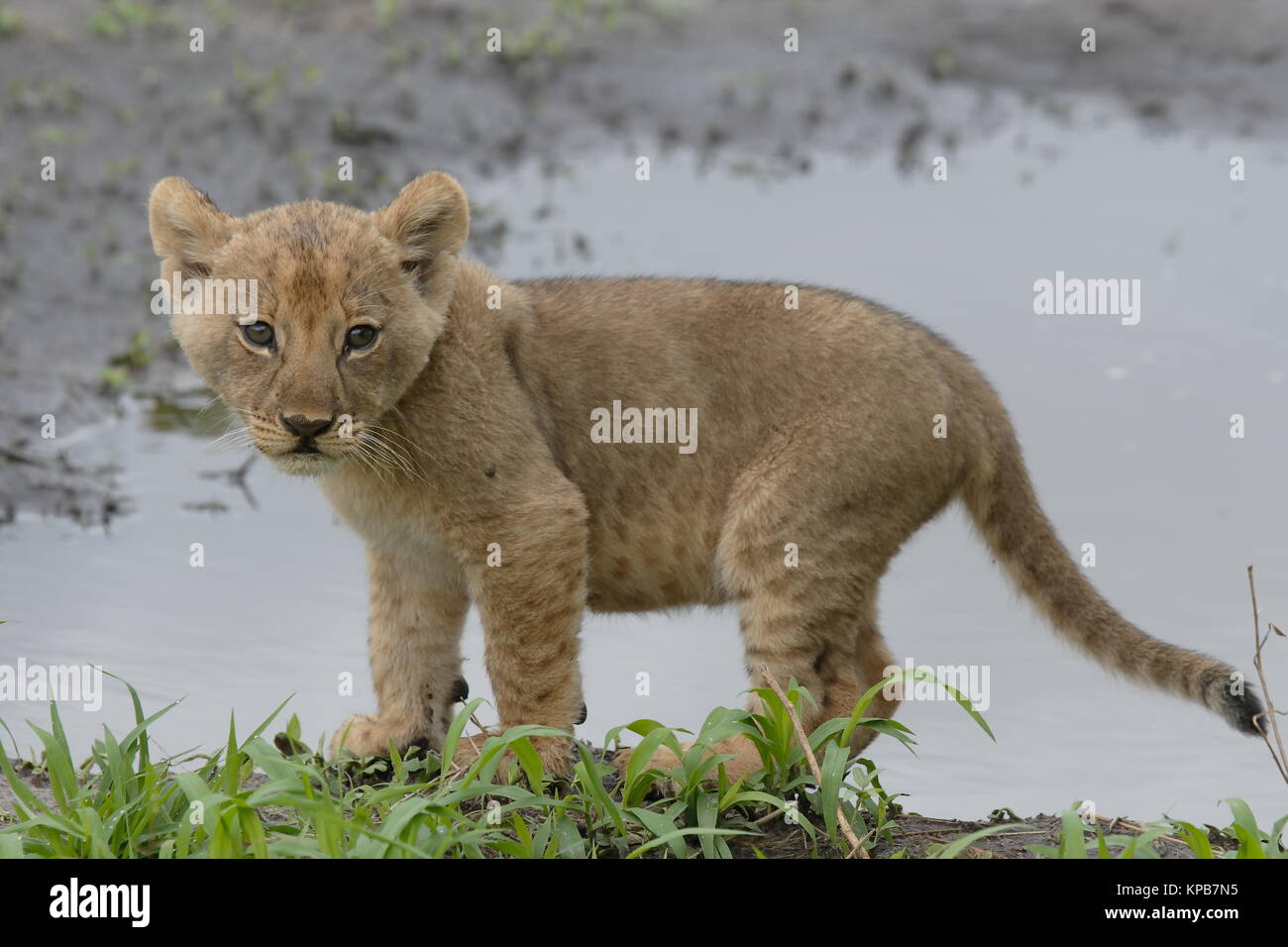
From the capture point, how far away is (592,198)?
42.3 ft

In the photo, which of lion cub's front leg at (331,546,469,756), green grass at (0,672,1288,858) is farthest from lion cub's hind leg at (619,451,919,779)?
lion cub's front leg at (331,546,469,756)

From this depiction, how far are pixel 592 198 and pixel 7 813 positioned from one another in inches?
307

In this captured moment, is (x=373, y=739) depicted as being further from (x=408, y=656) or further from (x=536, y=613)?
(x=536, y=613)

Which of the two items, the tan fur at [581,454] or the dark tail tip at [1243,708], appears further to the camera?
the tan fur at [581,454]

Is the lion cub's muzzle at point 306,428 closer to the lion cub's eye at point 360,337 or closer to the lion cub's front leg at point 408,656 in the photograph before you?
the lion cub's eye at point 360,337

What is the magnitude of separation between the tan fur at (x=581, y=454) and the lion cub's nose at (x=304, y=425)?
0.04m

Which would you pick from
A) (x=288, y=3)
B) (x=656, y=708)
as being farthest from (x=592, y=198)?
(x=656, y=708)

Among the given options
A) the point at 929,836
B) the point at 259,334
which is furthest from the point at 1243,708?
the point at 259,334

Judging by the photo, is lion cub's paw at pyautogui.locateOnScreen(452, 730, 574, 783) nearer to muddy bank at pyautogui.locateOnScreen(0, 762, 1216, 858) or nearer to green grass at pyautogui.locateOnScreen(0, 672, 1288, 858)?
green grass at pyautogui.locateOnScreen(0, 672, 1288, 858)

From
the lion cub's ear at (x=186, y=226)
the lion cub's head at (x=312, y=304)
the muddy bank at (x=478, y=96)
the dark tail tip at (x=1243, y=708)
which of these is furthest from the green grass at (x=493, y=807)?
the muddy bank at (x=478, y=96)

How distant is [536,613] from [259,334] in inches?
53.0

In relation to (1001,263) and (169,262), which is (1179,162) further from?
(169,262)

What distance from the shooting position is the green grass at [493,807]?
507 cm

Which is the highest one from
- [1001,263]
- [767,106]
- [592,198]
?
[767,106]
